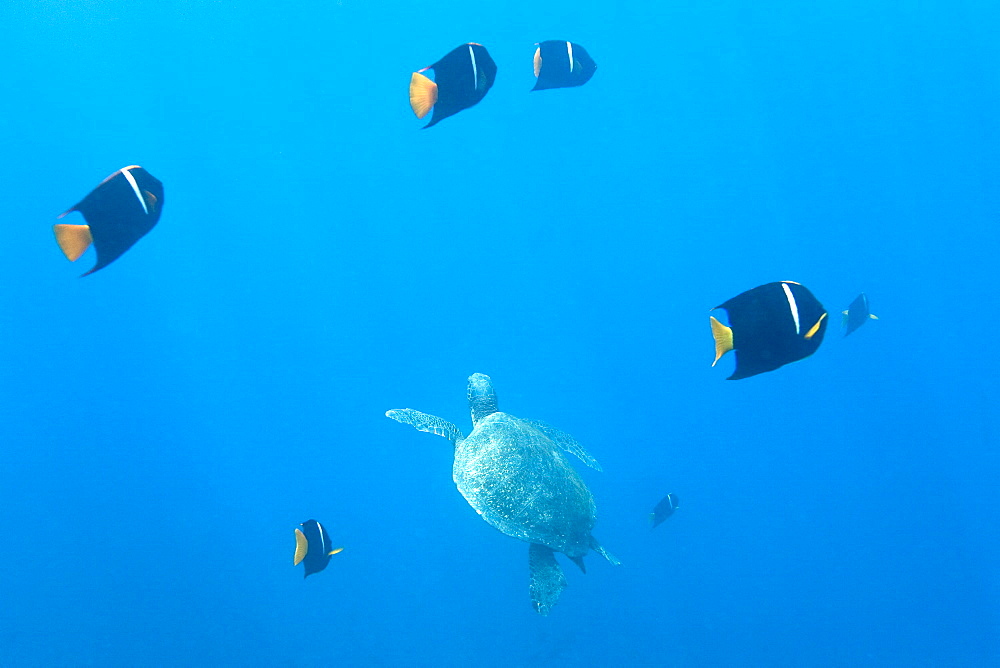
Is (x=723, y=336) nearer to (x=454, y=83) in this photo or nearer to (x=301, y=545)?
(x=454, y=83)

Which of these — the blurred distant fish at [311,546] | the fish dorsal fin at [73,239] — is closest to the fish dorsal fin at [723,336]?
the fish dorsal fin at [73,239]

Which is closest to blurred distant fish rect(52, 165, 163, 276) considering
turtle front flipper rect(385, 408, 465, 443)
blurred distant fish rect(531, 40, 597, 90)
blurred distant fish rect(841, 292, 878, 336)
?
blurred distant fish rect(531, 40, 597, 90)

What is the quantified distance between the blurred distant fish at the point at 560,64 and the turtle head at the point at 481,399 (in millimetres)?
4399

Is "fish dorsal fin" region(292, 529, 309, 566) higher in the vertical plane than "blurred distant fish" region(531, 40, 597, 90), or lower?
lower

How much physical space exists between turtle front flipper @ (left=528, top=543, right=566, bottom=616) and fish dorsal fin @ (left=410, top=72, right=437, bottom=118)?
14.6ft

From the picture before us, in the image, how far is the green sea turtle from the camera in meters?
5.37

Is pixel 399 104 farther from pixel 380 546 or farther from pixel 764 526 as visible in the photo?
pixel 764 526

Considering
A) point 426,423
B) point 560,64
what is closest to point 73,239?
point 560,64

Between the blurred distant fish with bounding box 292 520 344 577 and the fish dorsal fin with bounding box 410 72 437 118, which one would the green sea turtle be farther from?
the fish dorsal fin with bounding box 410 72 437 118

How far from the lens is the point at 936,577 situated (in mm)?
15531

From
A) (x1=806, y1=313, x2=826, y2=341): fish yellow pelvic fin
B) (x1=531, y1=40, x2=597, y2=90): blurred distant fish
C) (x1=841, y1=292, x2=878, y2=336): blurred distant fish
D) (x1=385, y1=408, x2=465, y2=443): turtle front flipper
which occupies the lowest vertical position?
(x1=806, y1=313, x2=826, y2=341): fish yellow pelvic fin

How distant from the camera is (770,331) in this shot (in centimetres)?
187

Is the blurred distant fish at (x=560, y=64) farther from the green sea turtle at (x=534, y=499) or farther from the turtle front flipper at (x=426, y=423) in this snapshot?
the turtle front flipper at (x=426, y=423)

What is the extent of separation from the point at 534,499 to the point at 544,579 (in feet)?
2.75
